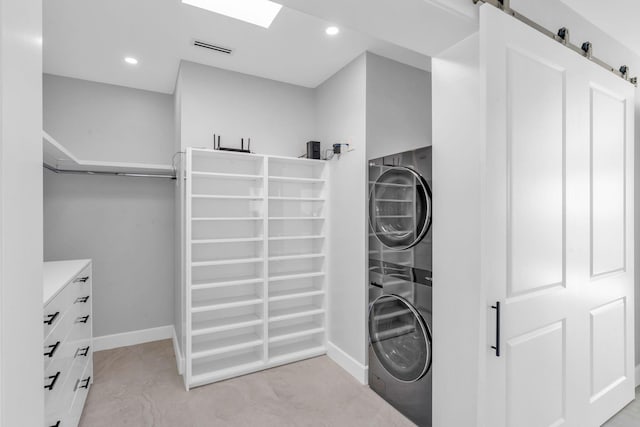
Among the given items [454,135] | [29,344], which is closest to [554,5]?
[454,135]

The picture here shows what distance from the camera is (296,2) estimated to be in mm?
1230

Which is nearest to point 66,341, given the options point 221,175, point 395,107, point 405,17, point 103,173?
point 221,175

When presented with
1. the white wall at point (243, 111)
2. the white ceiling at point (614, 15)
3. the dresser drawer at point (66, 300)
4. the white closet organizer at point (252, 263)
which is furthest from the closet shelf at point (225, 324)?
the white ceiling at point (614, 15)

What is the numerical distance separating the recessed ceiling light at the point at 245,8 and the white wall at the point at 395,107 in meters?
0.89

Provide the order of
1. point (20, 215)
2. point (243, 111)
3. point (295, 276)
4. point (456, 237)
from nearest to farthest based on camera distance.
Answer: point (20, 215)
point (456, 237)
point (295, 276)
point (243, 111)

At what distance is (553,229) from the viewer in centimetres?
152

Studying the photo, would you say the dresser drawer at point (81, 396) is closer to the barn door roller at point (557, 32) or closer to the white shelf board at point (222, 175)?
the white shelf board at point (222, 175)

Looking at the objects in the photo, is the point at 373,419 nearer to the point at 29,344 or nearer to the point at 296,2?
the point at 29,344

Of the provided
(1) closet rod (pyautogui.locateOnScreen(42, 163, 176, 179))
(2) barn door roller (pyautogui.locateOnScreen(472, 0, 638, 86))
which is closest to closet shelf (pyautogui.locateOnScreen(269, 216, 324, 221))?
(1) closet rod (pyautogui.locateOnScreen(42, 163, 176, 179))

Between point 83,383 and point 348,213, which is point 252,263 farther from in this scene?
point 83,383

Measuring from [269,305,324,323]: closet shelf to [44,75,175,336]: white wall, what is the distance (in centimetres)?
133

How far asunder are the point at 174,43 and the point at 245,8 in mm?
754

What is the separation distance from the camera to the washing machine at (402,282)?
1918mm

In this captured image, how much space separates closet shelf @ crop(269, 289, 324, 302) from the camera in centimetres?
283
